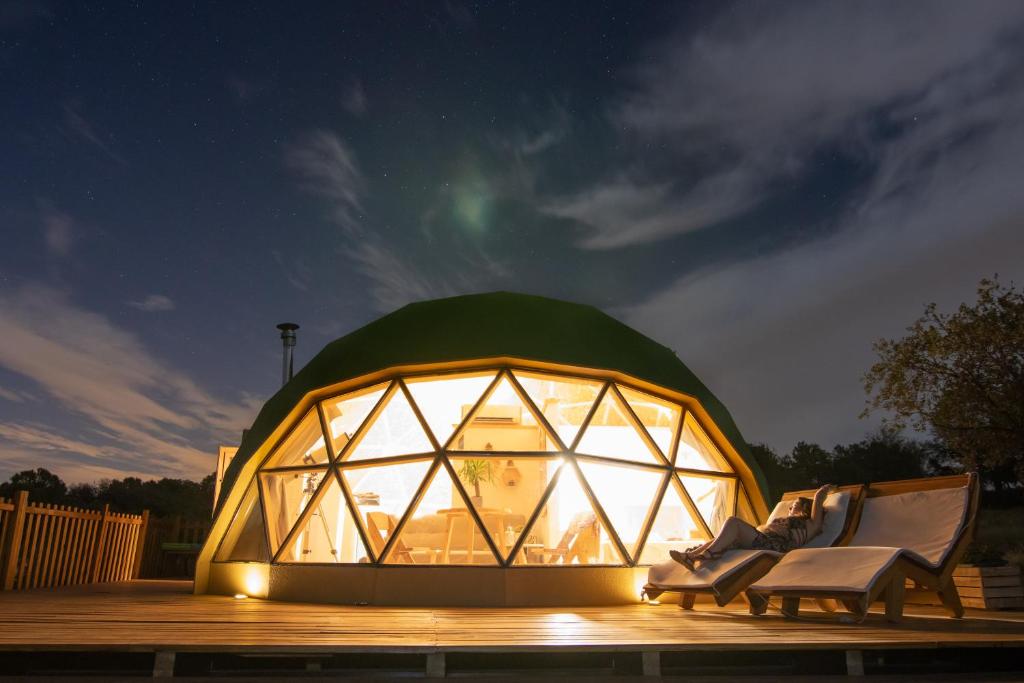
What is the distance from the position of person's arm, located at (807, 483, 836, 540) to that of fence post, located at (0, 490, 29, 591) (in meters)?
8.32

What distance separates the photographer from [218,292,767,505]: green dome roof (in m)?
8.07

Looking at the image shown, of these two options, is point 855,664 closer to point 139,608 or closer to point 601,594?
point 601,594

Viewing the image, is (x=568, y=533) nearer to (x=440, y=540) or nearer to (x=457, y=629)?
(x=440, y=540)

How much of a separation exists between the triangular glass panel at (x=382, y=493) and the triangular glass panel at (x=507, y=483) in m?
0.46

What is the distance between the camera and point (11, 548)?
29.3 feet

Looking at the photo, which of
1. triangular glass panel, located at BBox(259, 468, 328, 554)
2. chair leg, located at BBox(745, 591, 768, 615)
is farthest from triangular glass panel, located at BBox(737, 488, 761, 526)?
triangular glass panel, located at BBox(259, 468, 328, 554)

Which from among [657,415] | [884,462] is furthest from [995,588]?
[884,462]

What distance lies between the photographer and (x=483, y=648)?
379 centimetres

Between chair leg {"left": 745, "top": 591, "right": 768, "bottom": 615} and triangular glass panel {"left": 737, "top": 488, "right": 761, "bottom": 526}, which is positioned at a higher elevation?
triangular glass panel {"left": 737, "top": 488, "right": 761, "bottom": 526}

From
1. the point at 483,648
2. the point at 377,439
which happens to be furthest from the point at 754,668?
the point at 377,439

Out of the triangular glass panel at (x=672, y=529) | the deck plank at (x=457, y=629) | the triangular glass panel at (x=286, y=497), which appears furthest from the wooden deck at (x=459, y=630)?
the triangular glass panel at (x=286, y=497)

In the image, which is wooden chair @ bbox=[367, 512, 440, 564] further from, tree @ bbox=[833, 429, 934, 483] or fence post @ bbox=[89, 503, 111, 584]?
tree @ bbox=[833, 429, 934, 483]

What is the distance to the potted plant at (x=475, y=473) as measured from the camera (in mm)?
7664

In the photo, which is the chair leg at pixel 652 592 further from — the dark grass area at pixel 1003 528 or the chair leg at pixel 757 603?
the dark grass area at pixel 1003 528
